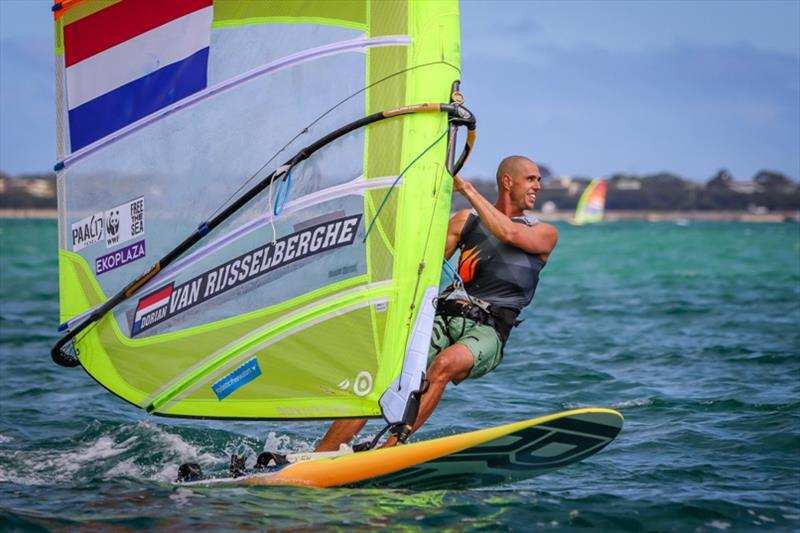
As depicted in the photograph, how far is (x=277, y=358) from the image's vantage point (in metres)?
6.39

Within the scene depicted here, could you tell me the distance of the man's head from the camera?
6727 mm

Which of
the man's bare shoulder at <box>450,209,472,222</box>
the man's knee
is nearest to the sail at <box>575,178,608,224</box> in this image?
the man's bare shoulder at <box>450,209,472,222</box>

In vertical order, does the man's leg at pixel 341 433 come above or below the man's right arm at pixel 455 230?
below

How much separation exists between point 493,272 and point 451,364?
0.69m

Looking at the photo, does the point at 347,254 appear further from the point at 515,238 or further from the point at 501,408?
the point at 501,408

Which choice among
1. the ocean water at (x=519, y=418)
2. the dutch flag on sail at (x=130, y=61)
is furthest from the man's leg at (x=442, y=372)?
the dutch flag on sail at (x=130, y=61)

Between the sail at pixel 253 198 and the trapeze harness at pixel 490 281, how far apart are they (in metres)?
0.68

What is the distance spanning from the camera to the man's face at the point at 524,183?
6.72m

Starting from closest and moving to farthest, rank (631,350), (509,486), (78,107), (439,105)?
1. (439,105)
2. (509,486)
3. (78,107)
4. (631,350)

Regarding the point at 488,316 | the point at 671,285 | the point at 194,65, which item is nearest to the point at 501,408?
the point at 488,316

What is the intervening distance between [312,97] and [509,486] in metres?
2.39

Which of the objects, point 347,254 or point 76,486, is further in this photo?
point 76,486

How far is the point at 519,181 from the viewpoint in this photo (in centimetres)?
673

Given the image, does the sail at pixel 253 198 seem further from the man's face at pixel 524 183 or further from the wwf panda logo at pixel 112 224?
the man's face at pixel 524 183
